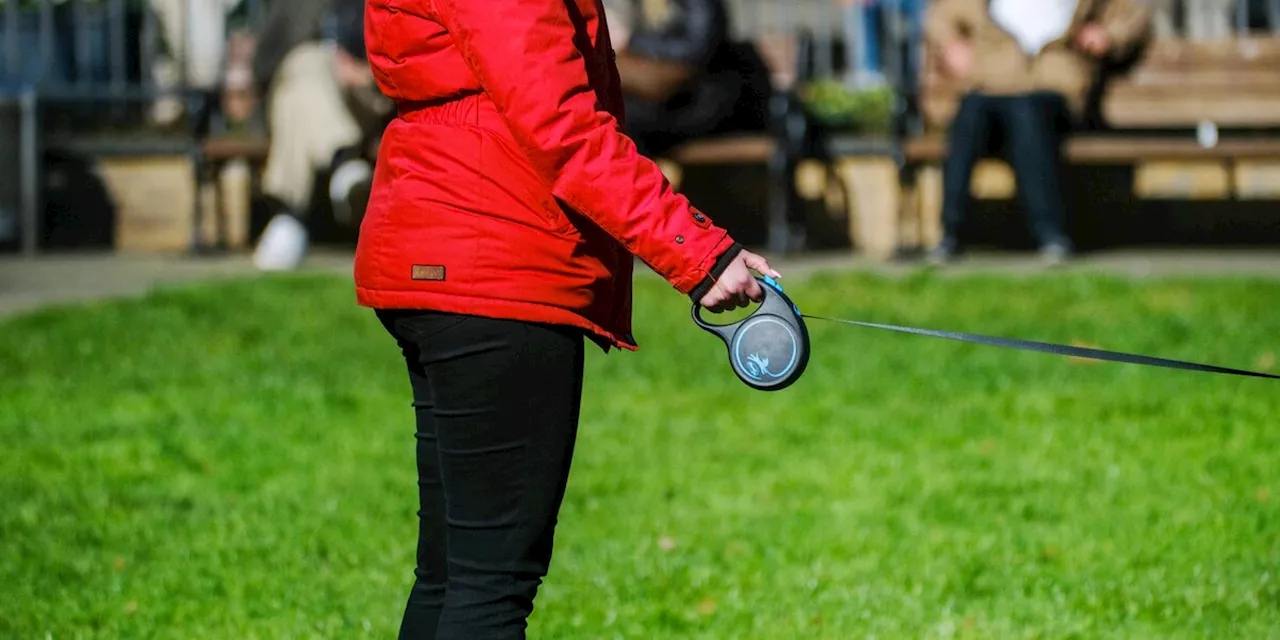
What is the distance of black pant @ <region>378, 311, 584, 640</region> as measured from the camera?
9.83 ft

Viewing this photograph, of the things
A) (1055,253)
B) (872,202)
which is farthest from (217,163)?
(1055,253)

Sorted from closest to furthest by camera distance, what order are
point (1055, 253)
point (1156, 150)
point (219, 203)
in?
1. point (1055, 253)
2. point (1156, 150)
3. point (219, 203)

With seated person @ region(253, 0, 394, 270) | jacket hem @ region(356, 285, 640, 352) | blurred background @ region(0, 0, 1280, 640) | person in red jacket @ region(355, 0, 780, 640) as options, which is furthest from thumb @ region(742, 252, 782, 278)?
seated person @ region(253, 0, 394, 270)

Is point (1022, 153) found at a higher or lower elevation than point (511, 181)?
lower

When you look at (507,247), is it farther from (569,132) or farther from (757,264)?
(757,264)

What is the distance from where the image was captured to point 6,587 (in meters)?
4.88

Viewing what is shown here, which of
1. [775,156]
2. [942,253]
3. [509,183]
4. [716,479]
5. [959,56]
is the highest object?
[959,56]

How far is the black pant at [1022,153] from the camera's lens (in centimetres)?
1014

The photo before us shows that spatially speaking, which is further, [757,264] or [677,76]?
[677,76]

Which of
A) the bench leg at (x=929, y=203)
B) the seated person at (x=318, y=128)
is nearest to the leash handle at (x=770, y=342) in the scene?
the seated person at (x=318, y=128)

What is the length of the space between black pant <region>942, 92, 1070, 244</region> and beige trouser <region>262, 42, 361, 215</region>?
3105 mm

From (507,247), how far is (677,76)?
7699mm

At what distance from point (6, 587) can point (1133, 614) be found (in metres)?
2.62

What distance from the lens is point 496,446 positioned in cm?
303
